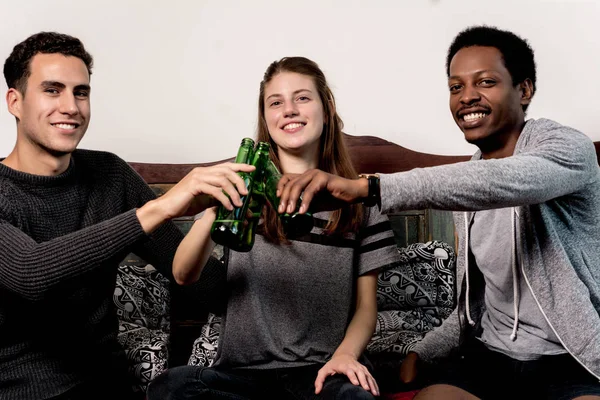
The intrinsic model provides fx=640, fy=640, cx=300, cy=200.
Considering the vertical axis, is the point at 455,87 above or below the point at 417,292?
above

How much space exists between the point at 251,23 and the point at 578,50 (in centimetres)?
126

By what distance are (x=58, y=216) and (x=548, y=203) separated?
1052 mm

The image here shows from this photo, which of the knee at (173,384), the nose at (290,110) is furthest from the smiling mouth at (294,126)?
the knee at (173,384)

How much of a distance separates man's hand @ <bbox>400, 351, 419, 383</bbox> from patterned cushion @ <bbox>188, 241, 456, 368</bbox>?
0.35 metres

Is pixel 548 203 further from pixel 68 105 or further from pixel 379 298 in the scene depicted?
pixel 68 105

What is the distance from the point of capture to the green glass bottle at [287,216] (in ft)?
3.34

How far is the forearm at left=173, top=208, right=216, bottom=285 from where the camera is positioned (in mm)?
1295

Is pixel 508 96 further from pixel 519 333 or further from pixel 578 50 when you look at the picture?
pixel 578 50

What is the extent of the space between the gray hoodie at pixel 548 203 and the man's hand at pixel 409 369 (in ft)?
0.83

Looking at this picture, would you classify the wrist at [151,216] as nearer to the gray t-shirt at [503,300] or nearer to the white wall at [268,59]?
the gray t-shirt at [503,300]

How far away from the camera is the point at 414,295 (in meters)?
1.99

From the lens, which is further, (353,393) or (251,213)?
(353,393)

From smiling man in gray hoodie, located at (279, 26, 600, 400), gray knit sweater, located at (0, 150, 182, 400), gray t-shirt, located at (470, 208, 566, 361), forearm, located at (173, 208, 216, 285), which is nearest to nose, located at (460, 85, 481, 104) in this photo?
smiling man in gray hoodie, located at (279, 26, 600, 400)

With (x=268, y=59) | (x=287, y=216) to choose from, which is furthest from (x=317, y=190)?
(x=268, y=59)
